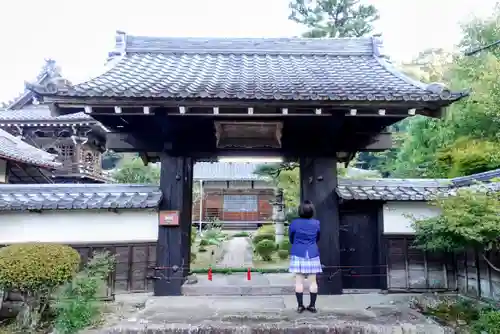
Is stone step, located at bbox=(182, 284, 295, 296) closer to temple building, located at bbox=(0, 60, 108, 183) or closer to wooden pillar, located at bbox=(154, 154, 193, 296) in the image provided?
wooden pillar, located at bbox=(154, 154, 193, 296)

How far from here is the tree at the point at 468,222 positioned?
15.4ft

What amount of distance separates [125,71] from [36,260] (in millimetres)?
3680

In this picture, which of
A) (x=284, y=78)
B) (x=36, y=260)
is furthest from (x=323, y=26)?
(x=36, y=260)

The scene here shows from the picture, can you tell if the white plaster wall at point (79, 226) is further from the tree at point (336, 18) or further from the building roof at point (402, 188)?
the tree at point (336, 18)

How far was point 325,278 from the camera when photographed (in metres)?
6.52

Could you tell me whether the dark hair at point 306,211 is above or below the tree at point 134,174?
below

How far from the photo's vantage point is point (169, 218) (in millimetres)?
6496

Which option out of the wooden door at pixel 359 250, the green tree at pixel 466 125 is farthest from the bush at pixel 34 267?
the green tree at pixel 466 125

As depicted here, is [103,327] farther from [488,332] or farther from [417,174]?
[417,174]

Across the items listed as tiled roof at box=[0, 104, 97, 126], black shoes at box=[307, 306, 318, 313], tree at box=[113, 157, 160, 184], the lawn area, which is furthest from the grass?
tree at box=[113, 157, 160, 184]

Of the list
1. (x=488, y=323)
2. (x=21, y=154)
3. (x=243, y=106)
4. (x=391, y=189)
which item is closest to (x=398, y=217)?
(x=391, y=189)

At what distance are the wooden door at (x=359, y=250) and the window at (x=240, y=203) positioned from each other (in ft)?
76.8

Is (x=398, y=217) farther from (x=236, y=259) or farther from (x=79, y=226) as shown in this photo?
(x=236, y=259)

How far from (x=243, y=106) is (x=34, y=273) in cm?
366
